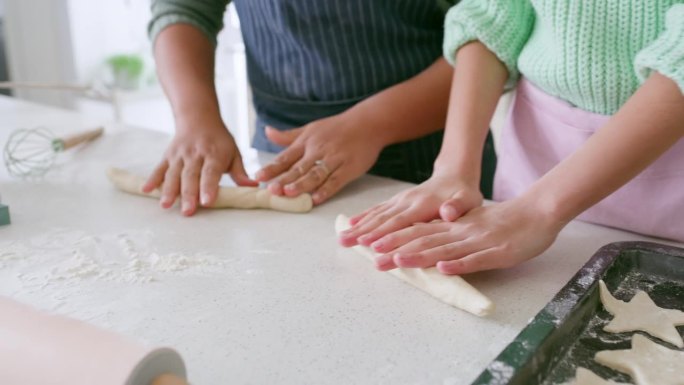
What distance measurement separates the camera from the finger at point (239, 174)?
102cm

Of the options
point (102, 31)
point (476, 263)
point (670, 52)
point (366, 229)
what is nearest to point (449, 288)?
point (476, 263)

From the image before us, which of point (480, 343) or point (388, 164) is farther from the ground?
point (480, 343)

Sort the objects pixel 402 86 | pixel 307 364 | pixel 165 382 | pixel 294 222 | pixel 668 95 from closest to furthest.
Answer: pixel 165 382
pixel 307 364
pixel 668 95
pixel 294 222
pixel 402 86

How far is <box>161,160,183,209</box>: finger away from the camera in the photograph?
95 cm

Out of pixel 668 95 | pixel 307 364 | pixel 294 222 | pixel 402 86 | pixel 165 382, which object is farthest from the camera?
pixel 402 86

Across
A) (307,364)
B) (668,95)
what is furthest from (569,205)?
(307,364)

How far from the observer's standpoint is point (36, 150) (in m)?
1.28

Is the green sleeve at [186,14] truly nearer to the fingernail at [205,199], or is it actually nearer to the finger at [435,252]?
the fingernail at [205,199]

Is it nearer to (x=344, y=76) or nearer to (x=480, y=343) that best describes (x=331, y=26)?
(x=344, y=76)

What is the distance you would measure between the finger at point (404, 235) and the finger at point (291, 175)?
0.25 m

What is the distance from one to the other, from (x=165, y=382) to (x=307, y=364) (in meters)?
0.15

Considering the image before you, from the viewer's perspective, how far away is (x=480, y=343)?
58cm

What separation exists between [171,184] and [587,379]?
68cm

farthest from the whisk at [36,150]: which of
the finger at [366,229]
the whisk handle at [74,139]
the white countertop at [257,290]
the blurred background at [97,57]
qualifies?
the blurred background at [97,57]
